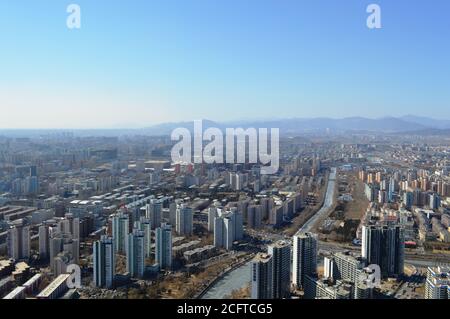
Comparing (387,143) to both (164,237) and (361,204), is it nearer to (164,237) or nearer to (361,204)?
(361,204)

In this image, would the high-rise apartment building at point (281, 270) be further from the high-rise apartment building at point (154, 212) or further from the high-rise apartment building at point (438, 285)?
the high-rise apartment building at point (154, 212)

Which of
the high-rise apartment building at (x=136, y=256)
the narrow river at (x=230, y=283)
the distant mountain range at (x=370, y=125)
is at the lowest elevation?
the narrow river at (x=230, y=283)

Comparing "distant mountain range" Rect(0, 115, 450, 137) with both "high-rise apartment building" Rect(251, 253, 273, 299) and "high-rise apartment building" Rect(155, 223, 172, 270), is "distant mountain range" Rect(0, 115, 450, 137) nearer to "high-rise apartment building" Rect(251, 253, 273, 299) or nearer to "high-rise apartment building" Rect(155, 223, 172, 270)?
"high-rise apartment building" Rect(155, 223, 172, 270)

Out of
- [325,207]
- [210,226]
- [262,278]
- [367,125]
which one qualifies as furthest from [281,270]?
[367,125]

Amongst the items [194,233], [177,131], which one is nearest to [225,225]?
[194,233]

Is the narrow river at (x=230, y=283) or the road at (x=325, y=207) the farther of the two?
the road at (x=325, y=207)

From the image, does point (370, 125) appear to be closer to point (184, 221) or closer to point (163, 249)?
point (184, 221)

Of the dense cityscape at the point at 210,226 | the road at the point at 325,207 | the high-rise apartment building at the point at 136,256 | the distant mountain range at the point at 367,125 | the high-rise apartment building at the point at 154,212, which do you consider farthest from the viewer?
the distant mountain range at the point at 367,125

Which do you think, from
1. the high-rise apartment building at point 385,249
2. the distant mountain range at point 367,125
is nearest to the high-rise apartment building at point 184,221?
the high-rise apartment building at point 385,249
